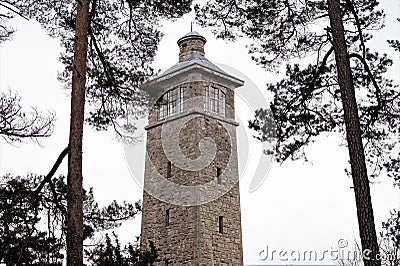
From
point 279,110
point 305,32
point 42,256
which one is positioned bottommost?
point 42,256

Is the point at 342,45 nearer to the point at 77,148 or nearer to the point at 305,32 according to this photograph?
the point at 305,32

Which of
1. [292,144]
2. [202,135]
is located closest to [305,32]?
[292,144]

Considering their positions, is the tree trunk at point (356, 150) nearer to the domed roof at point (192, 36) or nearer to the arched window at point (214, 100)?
the arched window at point (214, 100)

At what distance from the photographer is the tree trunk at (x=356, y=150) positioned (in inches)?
271

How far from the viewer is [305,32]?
9.35 metres

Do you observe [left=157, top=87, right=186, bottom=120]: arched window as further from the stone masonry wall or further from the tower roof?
the tower roof

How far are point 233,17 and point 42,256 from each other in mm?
5177

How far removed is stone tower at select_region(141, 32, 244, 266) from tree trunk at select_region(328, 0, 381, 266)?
27.4 feet

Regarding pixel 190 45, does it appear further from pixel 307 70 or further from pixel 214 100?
pixel 307 70

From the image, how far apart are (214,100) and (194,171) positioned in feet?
9.28

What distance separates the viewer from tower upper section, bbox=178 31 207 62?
19.2m

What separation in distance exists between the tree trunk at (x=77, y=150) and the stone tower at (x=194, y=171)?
781 centimetres

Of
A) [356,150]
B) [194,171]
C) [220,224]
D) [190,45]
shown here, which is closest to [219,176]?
[194,171]

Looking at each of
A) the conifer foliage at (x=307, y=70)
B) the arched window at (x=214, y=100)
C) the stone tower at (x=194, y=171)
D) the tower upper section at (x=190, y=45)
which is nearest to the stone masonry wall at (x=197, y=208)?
the stone tower at (x=194, y=171)
